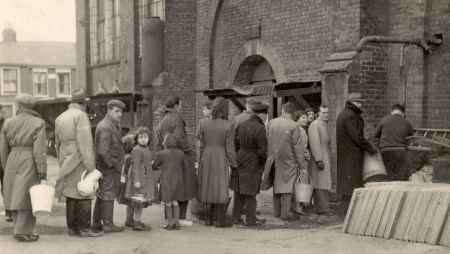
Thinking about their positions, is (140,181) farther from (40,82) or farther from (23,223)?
(40,82)

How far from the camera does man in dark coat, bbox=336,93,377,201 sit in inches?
358

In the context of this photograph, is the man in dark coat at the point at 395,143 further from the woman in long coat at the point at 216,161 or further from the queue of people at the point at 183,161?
the woman in long coat at the point at 216,161

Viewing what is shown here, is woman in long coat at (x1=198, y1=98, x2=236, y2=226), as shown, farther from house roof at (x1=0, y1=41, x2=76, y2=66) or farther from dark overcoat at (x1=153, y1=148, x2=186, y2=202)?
house roof at (x1=0, y1=41, x2=76, y2=66)

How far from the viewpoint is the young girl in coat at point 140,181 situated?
8516 millimetres

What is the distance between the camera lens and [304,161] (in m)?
9.60

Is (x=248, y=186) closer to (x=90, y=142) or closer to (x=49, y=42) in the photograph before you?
(x=90, y=142)

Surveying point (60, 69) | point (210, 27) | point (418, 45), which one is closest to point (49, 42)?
point (60, 69)

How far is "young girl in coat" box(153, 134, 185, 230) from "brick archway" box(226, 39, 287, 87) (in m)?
5.30

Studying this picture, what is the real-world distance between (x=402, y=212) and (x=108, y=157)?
150 inches

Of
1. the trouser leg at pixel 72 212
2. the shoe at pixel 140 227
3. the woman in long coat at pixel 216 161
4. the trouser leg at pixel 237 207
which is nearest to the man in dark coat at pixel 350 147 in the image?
the trouser leg at pixel 237 207

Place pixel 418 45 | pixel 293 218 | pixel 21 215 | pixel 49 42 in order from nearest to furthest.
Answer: pixel 21 215 → pixel 293 218 → pixel 418 45 → pixel 49 42

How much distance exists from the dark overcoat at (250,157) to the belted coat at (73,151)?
216 centimetres

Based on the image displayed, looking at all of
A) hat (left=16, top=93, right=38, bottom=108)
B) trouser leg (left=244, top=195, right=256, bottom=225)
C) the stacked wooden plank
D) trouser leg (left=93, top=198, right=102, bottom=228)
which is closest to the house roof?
hat (left=16, top=93, right=38, bottom=108)

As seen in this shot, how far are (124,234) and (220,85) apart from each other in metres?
8.09
